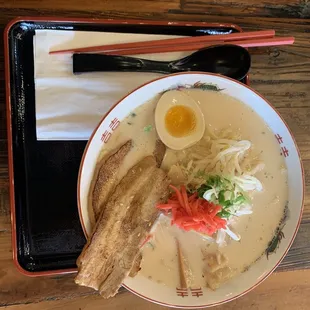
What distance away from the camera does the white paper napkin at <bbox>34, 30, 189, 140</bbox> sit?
4.45 ft

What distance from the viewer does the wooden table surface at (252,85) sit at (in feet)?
4.59

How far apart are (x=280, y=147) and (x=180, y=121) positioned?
0.98 ft

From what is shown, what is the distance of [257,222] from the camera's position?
1.38 m

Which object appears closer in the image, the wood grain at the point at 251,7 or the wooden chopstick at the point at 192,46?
the wooden chopstick at the point at 192,46

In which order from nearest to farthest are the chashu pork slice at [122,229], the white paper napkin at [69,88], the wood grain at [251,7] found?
the chashu pork slice at [122,229] → the white paper napkin at [69,88] → the wood grain at [251,7]

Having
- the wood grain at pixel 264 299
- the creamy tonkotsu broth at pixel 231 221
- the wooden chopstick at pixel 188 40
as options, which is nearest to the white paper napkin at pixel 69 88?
the wooden chopstick at pixel 188 40

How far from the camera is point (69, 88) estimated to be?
1.37 meters

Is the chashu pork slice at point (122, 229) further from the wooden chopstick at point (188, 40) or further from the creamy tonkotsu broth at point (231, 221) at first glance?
the wooden chopstick at point (188, 40)

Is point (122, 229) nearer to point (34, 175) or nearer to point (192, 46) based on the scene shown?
point (34, 175)

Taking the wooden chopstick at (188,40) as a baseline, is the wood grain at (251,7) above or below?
above

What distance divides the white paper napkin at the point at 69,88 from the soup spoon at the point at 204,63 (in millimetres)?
35

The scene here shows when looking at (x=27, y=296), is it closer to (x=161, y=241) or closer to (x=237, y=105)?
(x=161, y=241)

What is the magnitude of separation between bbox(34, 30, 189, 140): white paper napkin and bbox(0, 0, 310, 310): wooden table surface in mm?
100

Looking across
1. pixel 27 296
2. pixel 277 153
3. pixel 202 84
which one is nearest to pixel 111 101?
pixel 202 84
